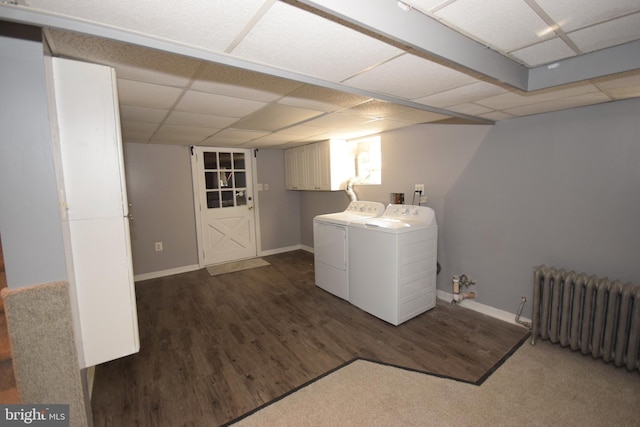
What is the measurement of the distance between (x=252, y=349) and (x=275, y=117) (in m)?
2.14

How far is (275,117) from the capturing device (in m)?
2.72

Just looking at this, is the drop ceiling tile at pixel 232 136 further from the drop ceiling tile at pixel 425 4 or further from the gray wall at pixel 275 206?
the drop ceiling tile at pixel 425 4

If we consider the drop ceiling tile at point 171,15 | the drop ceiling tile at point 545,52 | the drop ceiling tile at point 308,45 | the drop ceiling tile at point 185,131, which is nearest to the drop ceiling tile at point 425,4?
the drop ceiling tile at point 308,45

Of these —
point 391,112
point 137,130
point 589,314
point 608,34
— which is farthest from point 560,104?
point 137,130

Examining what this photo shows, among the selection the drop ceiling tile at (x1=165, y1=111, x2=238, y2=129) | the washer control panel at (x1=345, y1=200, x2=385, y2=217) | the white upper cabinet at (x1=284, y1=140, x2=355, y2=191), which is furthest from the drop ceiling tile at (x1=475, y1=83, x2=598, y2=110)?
the white upper cabinet at (x1=284, y1=140, x2=355, y2=191)

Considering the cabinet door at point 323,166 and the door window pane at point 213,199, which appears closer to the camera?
the cabinet door at point 323,166

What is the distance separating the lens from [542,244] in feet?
8.48

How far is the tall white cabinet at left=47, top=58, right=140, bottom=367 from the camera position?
1.36 metres

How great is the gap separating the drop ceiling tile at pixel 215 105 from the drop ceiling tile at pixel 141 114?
238 mm

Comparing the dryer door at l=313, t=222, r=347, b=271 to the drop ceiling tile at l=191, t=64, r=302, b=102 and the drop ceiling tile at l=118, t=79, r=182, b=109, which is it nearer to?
the drop ceiling tile at l=191, t=64, r=302, b=102

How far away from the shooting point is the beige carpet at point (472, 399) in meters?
1.70

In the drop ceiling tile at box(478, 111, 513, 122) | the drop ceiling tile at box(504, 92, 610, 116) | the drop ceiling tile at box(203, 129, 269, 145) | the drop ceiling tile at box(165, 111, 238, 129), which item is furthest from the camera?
the drop ceiling tile at box(203, 129, 269, 145)

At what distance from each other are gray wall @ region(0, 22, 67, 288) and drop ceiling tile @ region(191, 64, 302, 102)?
29.0 inches

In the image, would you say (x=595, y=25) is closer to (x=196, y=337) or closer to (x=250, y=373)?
(x=250, y=373)
